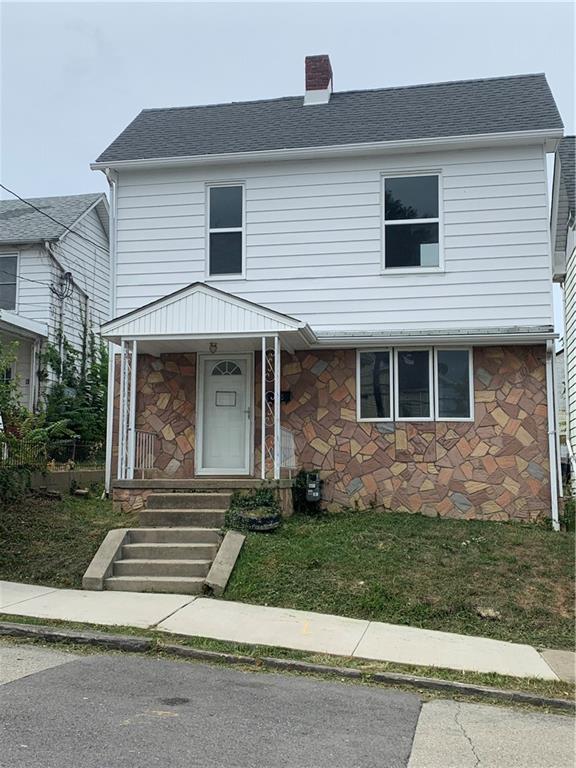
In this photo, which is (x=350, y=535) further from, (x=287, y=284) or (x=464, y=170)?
(x=464, y=170)

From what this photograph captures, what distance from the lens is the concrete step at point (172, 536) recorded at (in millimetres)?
9008

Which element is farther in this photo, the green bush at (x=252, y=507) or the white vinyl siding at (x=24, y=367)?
the white vinyl siding at (x=24, y=367)

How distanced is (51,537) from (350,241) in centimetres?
659

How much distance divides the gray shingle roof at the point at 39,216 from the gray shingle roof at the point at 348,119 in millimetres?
5454

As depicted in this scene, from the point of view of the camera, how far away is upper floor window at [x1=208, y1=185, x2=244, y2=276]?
1229 cm

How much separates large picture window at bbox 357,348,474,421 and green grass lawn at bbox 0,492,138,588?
169 inches

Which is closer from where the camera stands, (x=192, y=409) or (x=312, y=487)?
(x=312, y=487)

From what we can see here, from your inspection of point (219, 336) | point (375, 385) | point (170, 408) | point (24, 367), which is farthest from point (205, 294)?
point (24, 367)

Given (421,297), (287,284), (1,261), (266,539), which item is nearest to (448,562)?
(266,539)

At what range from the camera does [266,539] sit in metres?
9.00

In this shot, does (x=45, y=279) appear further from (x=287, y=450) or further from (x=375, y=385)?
(x=375, y=385)

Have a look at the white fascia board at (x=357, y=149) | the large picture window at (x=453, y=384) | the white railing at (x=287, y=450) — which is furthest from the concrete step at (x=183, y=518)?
the white fascia board at (x=357, y=149)

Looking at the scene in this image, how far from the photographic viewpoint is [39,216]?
765 inches

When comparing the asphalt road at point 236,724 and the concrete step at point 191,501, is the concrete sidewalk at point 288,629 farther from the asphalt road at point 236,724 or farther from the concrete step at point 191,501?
the concrete step at point 191,501
